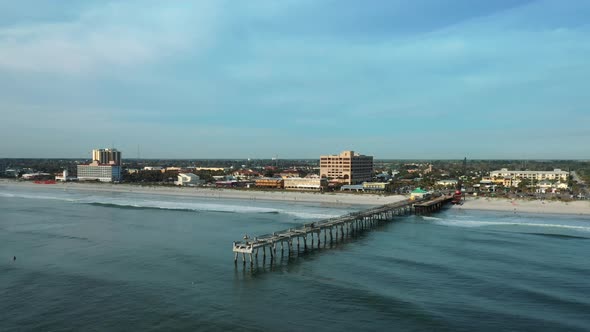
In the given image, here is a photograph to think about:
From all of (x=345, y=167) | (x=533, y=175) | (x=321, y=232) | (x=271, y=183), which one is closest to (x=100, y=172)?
(x=271, y=183)

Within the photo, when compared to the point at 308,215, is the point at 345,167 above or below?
above

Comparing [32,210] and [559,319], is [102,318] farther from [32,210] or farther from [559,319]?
[32,210]

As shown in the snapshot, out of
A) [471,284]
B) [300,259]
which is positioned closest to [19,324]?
[300,259]

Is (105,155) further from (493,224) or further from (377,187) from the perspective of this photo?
(493,224)

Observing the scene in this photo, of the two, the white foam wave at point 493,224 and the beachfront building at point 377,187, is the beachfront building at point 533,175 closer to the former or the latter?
the beachfront building at point 377,187

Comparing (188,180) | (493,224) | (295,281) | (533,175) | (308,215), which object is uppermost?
(533,175)
